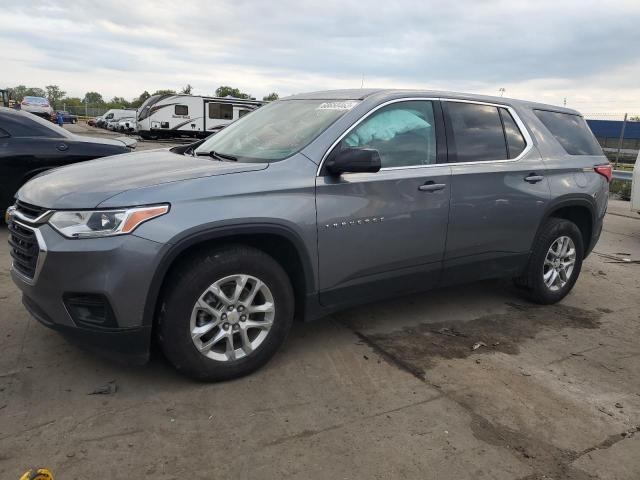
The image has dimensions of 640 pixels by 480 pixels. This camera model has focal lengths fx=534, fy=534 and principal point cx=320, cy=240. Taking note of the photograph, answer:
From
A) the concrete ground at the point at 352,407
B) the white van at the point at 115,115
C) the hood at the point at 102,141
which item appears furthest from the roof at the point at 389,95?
the white van at the point at 115,115

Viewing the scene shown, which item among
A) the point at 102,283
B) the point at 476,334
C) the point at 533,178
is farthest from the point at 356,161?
the point at 533,178

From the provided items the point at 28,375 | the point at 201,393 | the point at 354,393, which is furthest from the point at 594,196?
the point at 28,375

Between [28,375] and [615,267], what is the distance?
636 centimetres

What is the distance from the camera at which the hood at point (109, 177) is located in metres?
2.89

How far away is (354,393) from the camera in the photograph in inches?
125

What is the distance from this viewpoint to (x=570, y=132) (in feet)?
16.5

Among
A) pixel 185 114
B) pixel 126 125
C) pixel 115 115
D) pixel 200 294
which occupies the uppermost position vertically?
pixel 115 115

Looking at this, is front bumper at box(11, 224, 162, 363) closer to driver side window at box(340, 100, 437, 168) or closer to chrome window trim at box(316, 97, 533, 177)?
chrome window trim at box(316, 97, 533, 177)

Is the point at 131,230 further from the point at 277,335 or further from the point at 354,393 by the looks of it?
the point at 354,393

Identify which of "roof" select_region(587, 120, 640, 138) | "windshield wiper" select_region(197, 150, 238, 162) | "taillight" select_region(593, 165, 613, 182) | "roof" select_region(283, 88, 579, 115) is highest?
"roof" select_region(587, 120, 640, 138)

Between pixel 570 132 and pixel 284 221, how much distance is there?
10.8ft

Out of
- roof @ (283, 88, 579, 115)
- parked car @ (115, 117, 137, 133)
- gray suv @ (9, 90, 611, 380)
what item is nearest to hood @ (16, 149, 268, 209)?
gray suv @ (9, 90, 611, 380)

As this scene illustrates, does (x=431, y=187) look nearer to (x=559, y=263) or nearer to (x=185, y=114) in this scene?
(x=559, y=263)

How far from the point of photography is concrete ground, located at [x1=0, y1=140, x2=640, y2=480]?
2.54m
